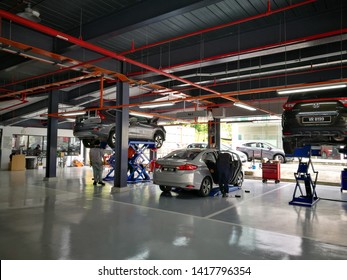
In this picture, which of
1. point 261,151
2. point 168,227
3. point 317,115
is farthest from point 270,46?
point 261,151

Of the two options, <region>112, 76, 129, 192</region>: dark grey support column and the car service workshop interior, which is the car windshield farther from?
<region>112, 76, 129, 192</region>: dark grey support column

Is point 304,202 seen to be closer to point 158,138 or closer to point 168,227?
point 168,227

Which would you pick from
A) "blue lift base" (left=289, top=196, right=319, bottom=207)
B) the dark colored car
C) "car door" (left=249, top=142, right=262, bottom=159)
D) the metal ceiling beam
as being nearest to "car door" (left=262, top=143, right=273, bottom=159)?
"car door" (left=249, top=142, right=262, bottom=159)

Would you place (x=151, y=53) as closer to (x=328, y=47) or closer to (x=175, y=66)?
(x=175, y=66)

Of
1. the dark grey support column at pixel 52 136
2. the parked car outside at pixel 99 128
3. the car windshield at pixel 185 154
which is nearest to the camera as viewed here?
the car windshield at pixel 185 154

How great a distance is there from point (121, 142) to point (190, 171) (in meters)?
2.75

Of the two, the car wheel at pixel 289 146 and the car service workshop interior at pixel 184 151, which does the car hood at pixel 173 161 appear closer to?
the car service workshop interior at pixel 184 151

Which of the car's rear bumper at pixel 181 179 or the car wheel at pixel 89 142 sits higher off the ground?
the car wheel at pixel 89 142

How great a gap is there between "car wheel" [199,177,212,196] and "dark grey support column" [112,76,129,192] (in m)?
2.64

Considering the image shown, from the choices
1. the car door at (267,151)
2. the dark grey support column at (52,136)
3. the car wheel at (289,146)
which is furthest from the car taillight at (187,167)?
the car door at (267,151)

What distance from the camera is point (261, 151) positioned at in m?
16.3

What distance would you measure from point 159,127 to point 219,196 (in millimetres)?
4985

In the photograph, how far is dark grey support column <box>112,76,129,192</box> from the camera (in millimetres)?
8250

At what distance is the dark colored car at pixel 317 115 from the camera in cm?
504
